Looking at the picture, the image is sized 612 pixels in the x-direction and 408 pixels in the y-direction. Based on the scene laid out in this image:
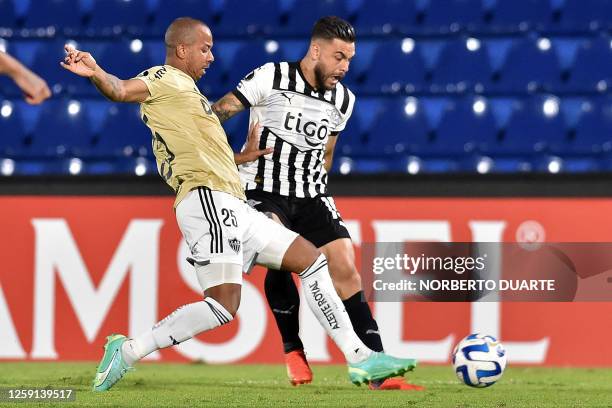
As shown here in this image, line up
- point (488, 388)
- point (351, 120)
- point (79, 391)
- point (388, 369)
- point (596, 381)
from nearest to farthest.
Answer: point (388, 369) < point (79, 391) < point (488, 388) < point (596, 381) < point (351, 120)

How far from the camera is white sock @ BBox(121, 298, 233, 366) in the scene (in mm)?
4898

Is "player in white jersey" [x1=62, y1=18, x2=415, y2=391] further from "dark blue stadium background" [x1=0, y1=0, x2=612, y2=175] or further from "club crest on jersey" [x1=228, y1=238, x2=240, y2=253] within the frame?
"dark blue stadium background" [x1=0, y1=0, x2=612, y2=175]

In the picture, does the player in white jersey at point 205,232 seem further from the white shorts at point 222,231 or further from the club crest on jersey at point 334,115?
the club crest on jersey at point 334,115

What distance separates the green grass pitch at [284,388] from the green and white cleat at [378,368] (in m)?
0.10

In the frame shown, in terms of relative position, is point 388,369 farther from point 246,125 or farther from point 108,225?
point 246,125

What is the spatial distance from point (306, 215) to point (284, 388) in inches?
31.7

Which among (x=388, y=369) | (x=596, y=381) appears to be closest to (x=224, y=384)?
(x=388, y=369)

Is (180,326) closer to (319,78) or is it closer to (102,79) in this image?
(102,79)

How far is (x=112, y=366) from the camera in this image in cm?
498

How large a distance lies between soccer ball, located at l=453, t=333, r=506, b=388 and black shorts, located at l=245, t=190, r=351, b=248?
33.2 inches

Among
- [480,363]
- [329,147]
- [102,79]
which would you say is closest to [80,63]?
[102,79]

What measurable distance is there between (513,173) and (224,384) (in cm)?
217

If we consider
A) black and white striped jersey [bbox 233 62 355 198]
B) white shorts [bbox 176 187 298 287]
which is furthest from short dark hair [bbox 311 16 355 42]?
white shorts [bbox 176 187 298 287]

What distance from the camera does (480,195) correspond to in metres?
6.93
